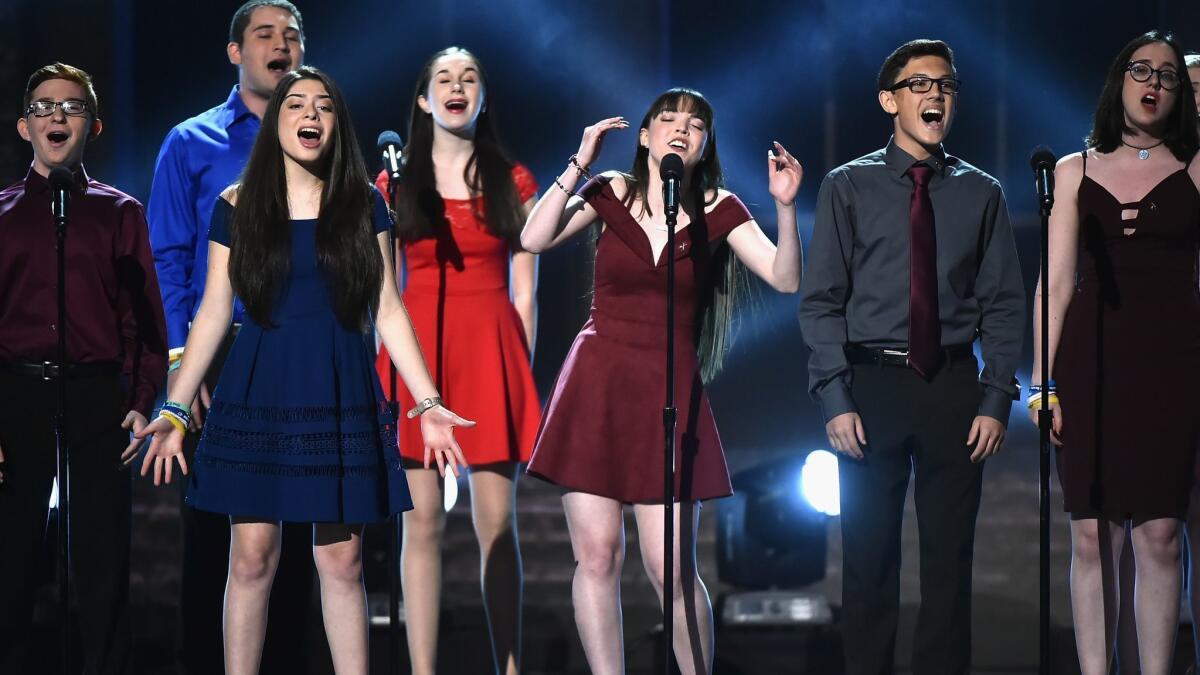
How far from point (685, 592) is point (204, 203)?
6.18ft

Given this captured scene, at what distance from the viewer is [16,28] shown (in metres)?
5.60

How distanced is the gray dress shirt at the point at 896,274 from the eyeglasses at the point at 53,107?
2058mm

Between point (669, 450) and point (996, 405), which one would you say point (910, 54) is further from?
point (669, 450)

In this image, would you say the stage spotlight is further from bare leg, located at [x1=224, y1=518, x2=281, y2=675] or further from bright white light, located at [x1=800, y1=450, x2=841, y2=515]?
bare leg, located at [x1=224, y1=518, x2=281, y2=675]

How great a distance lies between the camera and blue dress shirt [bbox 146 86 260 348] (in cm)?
439

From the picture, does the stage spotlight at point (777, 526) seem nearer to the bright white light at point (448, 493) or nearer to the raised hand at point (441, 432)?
the bright white light at point (448, 493)

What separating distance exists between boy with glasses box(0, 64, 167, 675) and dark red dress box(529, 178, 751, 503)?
1.19 metres

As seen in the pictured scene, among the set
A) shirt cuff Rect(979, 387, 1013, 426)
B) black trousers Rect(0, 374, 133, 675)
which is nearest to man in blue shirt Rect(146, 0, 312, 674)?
black trousers Rect(0, 374, 133, 675)

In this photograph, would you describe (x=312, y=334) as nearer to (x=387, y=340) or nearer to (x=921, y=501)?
(x=387, y=340)

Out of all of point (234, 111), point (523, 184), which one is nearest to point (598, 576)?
point (523, 184)

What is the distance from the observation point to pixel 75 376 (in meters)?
4.06

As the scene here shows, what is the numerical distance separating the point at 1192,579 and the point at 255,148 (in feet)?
8.99

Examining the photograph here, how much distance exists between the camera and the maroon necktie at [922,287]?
3549mm

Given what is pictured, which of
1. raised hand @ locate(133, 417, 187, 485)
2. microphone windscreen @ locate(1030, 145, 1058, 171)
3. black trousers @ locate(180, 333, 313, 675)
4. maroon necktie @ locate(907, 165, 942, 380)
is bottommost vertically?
black trousers @ locate(180, 333, 313, 675)
